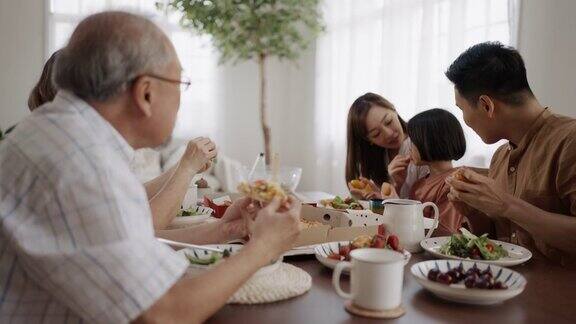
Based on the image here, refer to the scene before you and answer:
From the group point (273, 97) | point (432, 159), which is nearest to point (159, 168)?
point (273, 97)

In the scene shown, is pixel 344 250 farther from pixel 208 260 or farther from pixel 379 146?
pixel 379 146

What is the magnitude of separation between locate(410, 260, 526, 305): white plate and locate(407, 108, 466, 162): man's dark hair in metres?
1.23

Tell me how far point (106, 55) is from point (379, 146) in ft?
7.18

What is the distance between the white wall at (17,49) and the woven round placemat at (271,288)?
16.3 ft

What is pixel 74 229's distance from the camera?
2.77 ft

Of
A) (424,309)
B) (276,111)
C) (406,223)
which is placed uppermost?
(276,111)

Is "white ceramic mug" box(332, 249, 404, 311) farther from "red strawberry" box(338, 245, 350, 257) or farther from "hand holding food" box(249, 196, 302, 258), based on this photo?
"red strawberry" box(338, 245, 350, 257)

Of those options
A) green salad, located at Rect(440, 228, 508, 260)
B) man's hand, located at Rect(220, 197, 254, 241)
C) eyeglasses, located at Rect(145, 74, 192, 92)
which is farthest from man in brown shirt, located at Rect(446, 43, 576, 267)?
eyeglasses, located at Rect(145, 74, 192, 92)

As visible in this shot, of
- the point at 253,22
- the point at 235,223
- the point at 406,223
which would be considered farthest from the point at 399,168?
the point at 253,22

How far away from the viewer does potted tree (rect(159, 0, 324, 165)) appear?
4.44 metres

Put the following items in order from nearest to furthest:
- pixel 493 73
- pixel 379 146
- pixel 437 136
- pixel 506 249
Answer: pixel 506 249 → pixel 493 73 → pixel 437 136 → pixel 379 146

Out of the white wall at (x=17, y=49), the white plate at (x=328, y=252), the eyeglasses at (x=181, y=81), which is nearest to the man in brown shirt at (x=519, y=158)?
the white plate at (x=328, y=252)

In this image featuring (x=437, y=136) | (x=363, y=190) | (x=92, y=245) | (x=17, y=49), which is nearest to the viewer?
(x=92, y=245)

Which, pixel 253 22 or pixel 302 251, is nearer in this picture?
pixel 302 251
